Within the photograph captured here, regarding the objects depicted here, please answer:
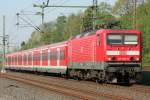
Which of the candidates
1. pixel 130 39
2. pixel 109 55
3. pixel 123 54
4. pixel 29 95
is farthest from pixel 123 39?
pixel 29 95

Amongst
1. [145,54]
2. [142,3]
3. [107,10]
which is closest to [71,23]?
[107,10]

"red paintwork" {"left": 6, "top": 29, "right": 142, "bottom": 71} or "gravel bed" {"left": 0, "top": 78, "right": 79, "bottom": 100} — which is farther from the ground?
"red paintwork" {"left": 6, "top": 29, "right": 142, "bottom": 71}

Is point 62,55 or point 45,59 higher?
point 62,55

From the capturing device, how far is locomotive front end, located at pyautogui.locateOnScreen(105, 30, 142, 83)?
24672 millimetres

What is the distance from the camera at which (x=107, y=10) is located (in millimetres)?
93750

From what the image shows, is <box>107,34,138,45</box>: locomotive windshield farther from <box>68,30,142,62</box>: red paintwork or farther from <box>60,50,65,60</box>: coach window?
<box>60,50,65,60</box>: coach window

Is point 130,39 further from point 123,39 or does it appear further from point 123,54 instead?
point 123,54

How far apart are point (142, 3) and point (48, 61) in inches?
1697

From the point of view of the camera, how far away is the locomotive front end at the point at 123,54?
80.9 feet

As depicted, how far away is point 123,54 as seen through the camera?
81.3 ft

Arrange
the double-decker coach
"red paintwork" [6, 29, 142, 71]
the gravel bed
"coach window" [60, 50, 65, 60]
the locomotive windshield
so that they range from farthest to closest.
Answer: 1. the double-decker coach
2. "coach window" [60, 50, 65, 60]
3. the locomotive windshield
4. "red paintwork" [6, 29, 142, 71]
5. the gravel bed

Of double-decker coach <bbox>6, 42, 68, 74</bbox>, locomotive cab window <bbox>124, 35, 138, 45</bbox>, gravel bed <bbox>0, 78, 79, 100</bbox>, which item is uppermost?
locomotive cab window <bbox>124, 35, 138, 45</bbox>

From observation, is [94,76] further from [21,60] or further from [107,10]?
[107,10]

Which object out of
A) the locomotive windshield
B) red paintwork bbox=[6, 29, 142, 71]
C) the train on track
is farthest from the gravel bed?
the locomotive windshield
